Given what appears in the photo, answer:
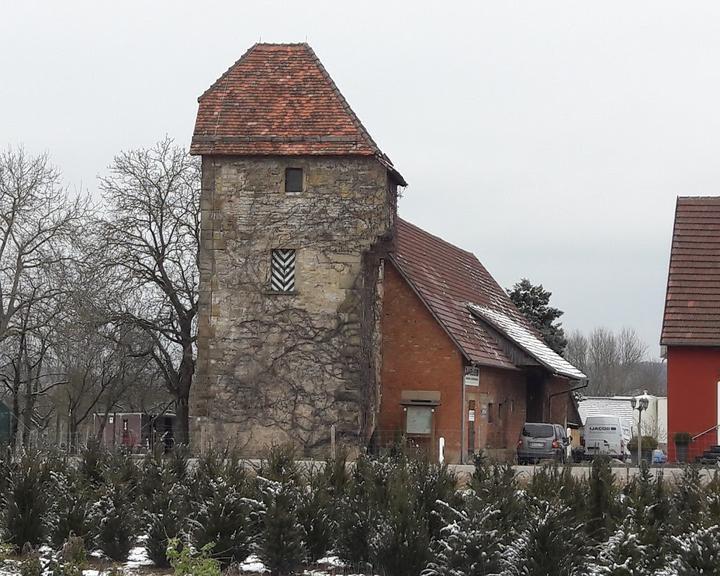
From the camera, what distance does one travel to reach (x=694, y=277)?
35000mm

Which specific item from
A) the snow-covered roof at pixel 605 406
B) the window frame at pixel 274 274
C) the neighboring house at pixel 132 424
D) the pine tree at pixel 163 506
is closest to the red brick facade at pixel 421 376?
the window frame at pixel 274 274

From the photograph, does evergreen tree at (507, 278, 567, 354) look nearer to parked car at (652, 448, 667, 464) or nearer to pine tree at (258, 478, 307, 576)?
parked car at (652, 448, 667, 464)

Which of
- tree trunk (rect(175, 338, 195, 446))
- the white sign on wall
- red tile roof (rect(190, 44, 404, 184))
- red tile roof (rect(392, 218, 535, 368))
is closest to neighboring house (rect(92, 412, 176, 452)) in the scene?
tree trunk (rect(175, 338, 195, 446))

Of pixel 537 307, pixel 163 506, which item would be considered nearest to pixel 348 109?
pixel 163 506

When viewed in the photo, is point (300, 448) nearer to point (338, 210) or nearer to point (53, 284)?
point (338, 210)

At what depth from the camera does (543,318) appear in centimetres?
7012

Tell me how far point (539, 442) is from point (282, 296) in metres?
10.1

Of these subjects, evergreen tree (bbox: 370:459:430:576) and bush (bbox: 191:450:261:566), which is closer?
evergreen tree (bbox: 370:459:430:576)

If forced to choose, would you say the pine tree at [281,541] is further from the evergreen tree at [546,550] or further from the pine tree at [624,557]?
the pine tree at [624,557]

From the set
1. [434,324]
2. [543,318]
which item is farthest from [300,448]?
[543,318]

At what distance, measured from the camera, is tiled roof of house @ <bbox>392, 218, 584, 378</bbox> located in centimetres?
3881

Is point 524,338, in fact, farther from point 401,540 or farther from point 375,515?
point 401,540

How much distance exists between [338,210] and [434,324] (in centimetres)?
490

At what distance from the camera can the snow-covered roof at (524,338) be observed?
44.1 meters
